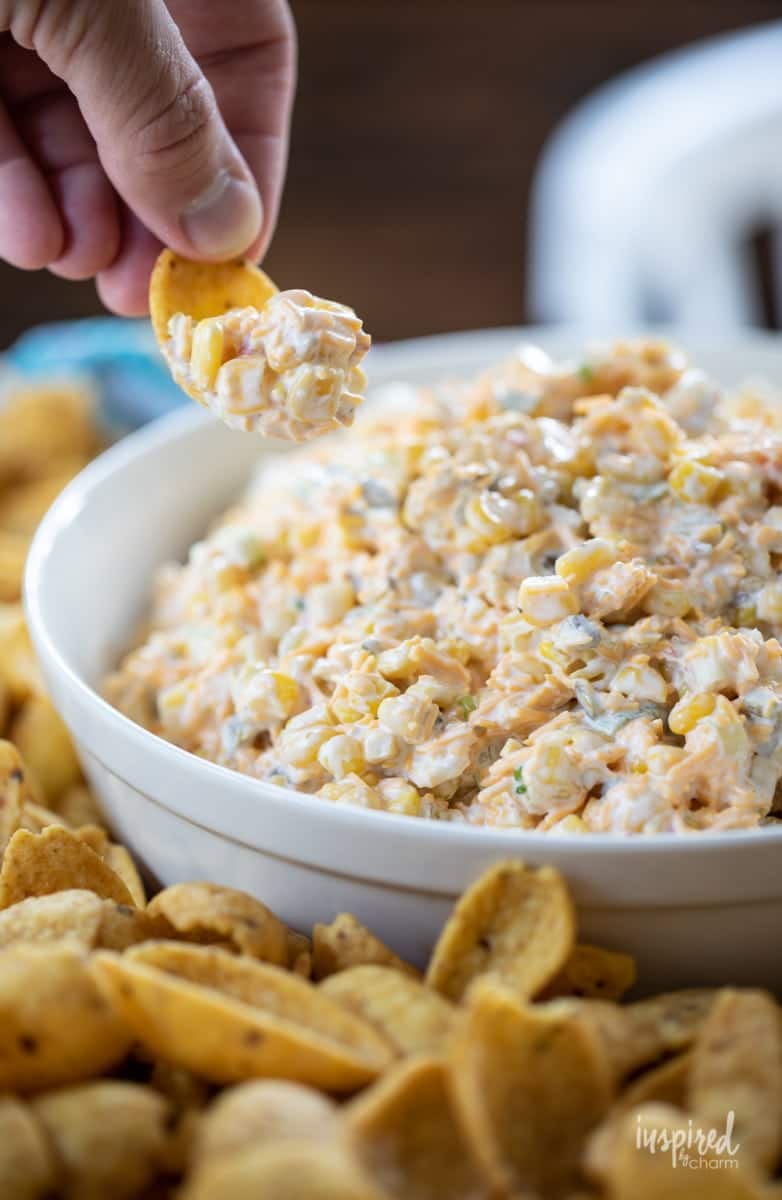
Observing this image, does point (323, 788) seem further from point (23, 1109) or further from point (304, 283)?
point (304, 283)

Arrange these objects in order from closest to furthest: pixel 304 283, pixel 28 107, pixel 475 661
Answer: pixel 475 661
pixel 28 107
pixel 304 283

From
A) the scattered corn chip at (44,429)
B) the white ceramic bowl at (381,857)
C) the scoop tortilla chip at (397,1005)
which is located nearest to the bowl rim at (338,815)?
the white ceramic bowl at (381,857)

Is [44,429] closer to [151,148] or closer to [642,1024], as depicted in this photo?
[151,148]

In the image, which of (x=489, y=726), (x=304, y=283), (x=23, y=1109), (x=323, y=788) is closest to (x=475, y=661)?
(x=489, y=726)

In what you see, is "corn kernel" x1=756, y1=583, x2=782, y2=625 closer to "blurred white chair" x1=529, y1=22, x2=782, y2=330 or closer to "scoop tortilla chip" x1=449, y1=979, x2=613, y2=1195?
"scoop tortilla chip" x1=449, y1=979, x2=613, y2=1195

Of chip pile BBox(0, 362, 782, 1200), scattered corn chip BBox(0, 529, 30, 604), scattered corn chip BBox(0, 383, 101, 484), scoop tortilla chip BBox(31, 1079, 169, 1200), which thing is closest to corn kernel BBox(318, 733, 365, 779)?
chip pile BBox(0, 362, 782, 1200)
